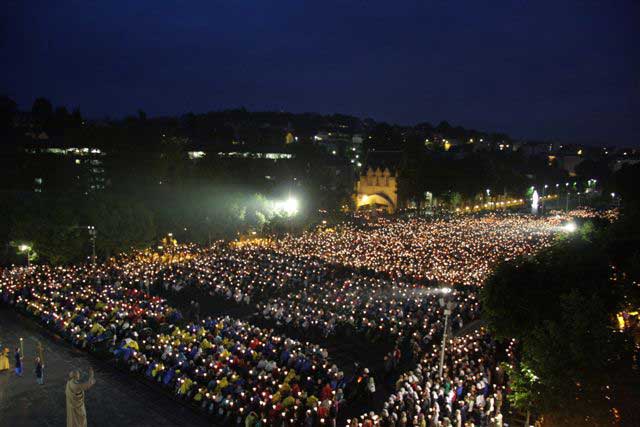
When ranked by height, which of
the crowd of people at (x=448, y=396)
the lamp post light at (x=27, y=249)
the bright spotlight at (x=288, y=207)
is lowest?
the crowd of people at (x=448, y=396)

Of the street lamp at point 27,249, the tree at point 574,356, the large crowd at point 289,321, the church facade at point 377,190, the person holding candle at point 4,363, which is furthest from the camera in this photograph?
the church facade at point 377,190

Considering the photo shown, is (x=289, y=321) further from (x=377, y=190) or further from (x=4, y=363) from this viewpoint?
(x=377, y=190)

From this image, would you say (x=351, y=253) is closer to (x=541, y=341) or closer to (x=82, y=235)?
(x=82, y=235)

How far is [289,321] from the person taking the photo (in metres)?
20.7

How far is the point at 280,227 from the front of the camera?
42.6 m

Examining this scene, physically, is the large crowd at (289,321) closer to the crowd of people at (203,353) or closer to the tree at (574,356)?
the crowd of people at (203,353)

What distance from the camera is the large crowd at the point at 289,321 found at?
14031mm

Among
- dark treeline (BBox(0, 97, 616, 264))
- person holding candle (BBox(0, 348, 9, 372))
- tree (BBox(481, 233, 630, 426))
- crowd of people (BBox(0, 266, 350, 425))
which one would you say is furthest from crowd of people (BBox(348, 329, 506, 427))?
dark treeline (BBox(0, 97, 616, 264))

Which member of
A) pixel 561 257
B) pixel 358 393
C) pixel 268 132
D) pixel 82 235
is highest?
pixel 268 132

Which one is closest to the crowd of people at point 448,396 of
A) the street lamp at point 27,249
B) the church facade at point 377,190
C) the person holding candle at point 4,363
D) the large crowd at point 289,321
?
the large crowd at point 289,321

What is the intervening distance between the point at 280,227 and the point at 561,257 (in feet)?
95.2

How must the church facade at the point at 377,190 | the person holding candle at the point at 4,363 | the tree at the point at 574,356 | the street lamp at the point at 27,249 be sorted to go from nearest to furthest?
the tree at the point at 574,356 < the person holding candle at the point at 4,363 < the street lamp at the point at 27,249 < the church facade at the point at 377,190

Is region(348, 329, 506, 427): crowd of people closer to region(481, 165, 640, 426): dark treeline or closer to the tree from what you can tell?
region(481, 165, 640, 426): dark treeline

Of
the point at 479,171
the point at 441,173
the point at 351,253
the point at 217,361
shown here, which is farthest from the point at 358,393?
the point at 479,171
